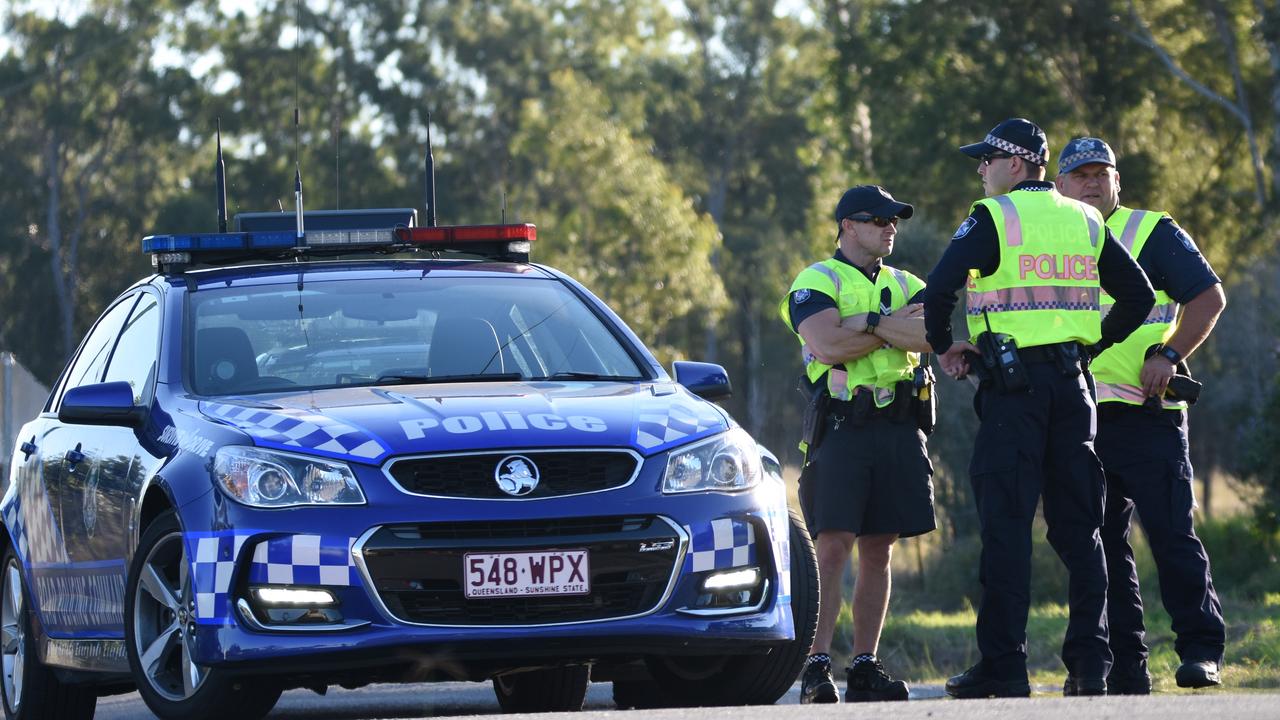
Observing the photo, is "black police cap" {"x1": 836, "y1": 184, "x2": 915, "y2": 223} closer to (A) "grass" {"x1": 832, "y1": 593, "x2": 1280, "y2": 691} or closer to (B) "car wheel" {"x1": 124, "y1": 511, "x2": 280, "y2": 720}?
(A) "grass" {"x1": 832, "y1": 593, "x2": 1280, "y2": 691}

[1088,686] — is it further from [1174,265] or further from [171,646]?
[171,646]

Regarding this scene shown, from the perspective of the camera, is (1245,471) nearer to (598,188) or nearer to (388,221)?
(388,221)

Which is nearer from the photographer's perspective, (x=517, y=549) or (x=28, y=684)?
(x=517, y=549)

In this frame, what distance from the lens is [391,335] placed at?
7316 millimetres

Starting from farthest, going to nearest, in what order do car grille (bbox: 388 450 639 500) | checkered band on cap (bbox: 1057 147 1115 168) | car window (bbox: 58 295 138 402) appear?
checkered band on cap (bbox: 1057 147 1115 168) → car window (bbox: 58 295 138 402) → car grille (bbox: 388 450 639 500)

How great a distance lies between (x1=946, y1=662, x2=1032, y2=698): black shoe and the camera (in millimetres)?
7410

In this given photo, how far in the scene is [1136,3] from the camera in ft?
112

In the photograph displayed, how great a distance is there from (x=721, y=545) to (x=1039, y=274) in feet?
5.76

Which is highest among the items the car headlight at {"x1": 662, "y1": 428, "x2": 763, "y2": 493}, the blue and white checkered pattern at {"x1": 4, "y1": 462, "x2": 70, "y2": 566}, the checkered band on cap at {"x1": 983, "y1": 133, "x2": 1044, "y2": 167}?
the checkered band on cap at {"x1": 983, "y1": 133, "x2": 1044, "y2": 167}

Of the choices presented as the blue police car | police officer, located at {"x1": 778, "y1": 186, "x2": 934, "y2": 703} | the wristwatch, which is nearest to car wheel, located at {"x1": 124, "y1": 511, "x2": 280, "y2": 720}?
the blue police car

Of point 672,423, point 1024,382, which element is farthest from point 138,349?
point 1024,382

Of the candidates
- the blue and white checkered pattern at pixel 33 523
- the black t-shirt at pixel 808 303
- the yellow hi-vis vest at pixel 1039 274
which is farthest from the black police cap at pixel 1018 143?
the blue and white checkered pattern at pixel 33 523

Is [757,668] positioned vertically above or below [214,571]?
below

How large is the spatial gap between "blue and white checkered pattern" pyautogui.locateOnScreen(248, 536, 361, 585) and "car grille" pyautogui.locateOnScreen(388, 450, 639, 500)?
25 centimetres
